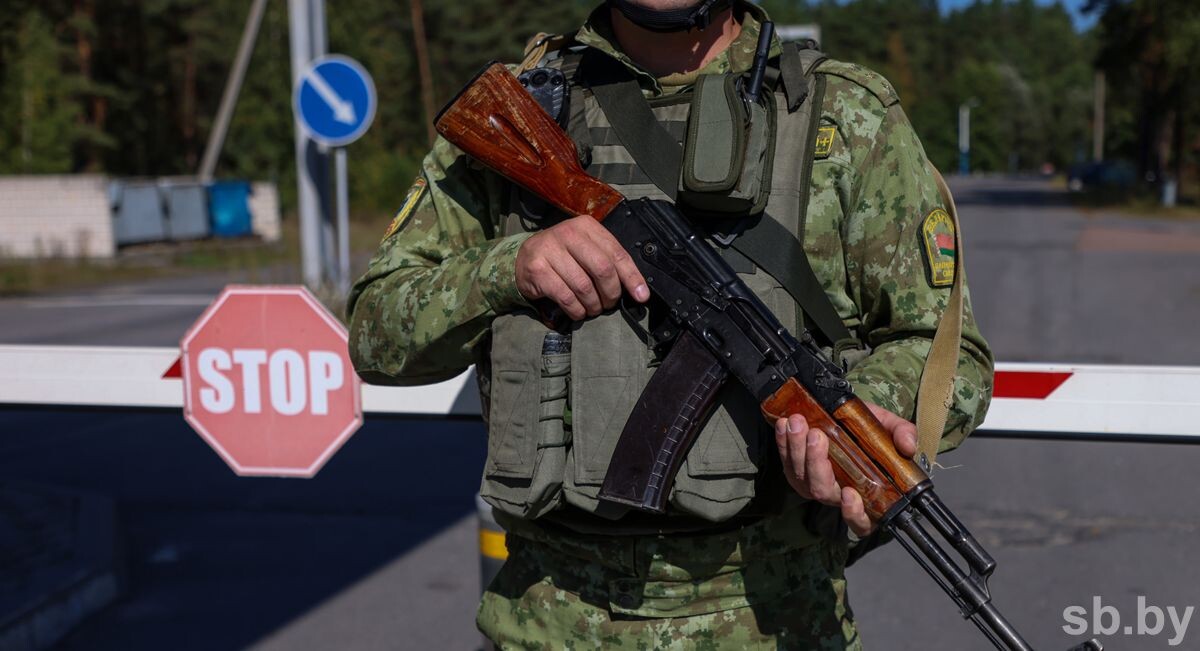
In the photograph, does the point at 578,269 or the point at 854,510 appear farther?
the point at 578,269

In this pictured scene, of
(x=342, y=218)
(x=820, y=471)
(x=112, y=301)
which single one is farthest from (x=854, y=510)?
(x=112, y=301)

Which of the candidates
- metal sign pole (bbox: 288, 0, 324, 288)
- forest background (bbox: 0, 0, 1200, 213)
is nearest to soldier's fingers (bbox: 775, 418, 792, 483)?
metal sign pole (bbox: 288, 0, 324, 288)

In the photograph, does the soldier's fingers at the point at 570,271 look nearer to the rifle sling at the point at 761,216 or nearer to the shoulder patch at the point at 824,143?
the rifle sling at the point at 761,216

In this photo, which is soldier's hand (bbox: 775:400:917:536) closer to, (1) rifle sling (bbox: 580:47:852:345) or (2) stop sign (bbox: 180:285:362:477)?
(1) rifle sling (bbox: 580:47:852:345)

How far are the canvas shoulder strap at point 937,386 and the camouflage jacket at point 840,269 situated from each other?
2cm

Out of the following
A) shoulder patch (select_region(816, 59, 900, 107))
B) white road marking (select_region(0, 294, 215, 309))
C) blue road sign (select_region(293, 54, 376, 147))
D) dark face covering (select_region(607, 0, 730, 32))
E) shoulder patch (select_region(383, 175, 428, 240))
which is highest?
blue road sign (select_region(293, 54, 376, 147))

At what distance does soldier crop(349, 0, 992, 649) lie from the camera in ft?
5.80

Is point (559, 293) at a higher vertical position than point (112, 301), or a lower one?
higher

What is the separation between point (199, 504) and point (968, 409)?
5160 millimetres

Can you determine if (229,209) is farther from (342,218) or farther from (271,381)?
(271,381)

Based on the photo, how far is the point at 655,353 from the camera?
1.83 metres

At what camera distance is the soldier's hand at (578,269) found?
1.73 meters

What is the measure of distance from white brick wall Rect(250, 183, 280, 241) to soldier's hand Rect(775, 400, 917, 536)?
26.4 meters

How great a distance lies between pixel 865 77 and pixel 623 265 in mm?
483
